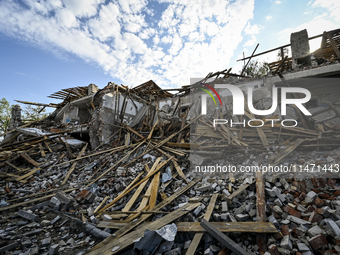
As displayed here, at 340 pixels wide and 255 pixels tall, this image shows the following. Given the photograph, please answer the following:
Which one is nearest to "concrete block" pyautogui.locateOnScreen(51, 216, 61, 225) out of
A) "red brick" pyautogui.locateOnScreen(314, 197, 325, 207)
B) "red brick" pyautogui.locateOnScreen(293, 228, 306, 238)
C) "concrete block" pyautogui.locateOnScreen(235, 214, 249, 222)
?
"concrete block" pyautogui.locateOnScreen(235, 214, 249, 222)

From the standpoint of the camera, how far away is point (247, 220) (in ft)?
9.38

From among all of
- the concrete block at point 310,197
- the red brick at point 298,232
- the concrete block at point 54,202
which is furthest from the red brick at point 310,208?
the concrete block at point 54,202

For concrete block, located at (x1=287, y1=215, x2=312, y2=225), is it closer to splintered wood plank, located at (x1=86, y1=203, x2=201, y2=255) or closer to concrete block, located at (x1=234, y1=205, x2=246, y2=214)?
concrete block, located at (x1=234, y1=205, x2=246, y2=214)

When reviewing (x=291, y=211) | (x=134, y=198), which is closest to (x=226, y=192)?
(x=291, y=211)

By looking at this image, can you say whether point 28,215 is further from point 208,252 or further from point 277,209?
point 277,209

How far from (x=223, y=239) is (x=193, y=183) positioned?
1.85 meters

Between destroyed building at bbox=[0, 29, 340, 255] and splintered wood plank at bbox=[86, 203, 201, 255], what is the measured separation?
20mm

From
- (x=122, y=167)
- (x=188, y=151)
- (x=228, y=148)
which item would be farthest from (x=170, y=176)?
(x=228, y=148)

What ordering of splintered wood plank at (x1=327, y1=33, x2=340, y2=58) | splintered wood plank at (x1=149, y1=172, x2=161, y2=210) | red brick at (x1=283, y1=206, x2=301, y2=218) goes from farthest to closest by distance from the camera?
splintered wood plank at (x1=327, y1=33, x2=340, y2=58)
splintered wood plank at (x1=149, y1=172, x2=161, y2=210)
red brick at (x1=283, y1=206, x2=301, y2=218)

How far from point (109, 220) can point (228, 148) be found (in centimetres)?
414

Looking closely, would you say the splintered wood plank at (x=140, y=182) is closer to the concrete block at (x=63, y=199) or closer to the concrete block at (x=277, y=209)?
the concrete block at (x=63, y=199)

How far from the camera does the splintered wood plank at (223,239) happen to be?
7.30ft

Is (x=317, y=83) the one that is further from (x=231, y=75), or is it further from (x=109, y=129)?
(x=109, y=129)

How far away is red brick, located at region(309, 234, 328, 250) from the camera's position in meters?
2.22
